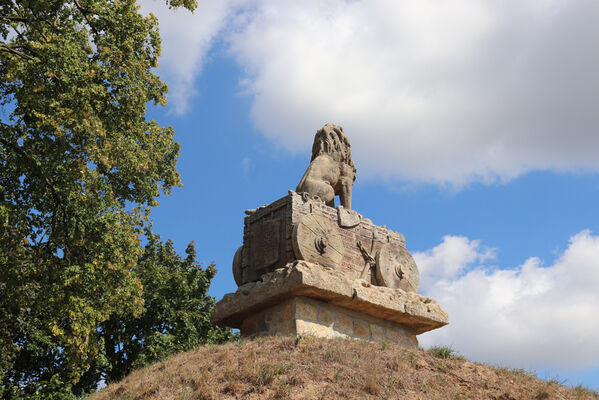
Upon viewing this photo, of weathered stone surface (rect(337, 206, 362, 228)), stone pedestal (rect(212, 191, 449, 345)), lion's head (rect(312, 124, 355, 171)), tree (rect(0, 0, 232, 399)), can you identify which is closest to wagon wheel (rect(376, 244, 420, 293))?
stone pedestal (rect(212, 191, 449, 345))

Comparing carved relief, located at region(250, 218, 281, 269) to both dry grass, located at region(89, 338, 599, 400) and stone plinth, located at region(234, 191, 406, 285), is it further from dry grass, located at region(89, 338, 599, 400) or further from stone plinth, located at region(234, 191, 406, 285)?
dry grass, located at region(89, 338, 599, 400)

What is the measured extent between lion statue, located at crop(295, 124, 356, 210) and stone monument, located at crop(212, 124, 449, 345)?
3cm

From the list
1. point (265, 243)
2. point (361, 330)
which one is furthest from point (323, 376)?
point (265, 243)

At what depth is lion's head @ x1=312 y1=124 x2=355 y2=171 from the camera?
13953 millimetres

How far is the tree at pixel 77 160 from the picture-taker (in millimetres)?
10688

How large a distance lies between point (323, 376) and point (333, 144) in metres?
6.24

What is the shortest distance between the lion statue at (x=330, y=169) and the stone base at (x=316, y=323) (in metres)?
2.55

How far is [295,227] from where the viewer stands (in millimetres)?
11734

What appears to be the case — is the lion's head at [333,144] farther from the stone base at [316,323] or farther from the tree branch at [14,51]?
the tree branch at [14,51]

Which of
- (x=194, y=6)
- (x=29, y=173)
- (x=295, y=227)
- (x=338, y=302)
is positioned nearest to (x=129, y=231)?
(x=29, y=173)

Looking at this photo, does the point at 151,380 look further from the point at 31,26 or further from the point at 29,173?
the point at 31,26

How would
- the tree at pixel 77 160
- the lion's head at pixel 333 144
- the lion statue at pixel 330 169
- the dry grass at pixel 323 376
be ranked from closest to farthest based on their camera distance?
the dry grass at pixel 323 376, the tree at pixel 77 160, the lion statue at pixel 330 169, the lion's head at pixel 333 144

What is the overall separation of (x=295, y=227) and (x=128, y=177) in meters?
3.38

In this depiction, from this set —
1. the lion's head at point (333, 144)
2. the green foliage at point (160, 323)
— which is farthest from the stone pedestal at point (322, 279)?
the green foliage at point (160, 323)
